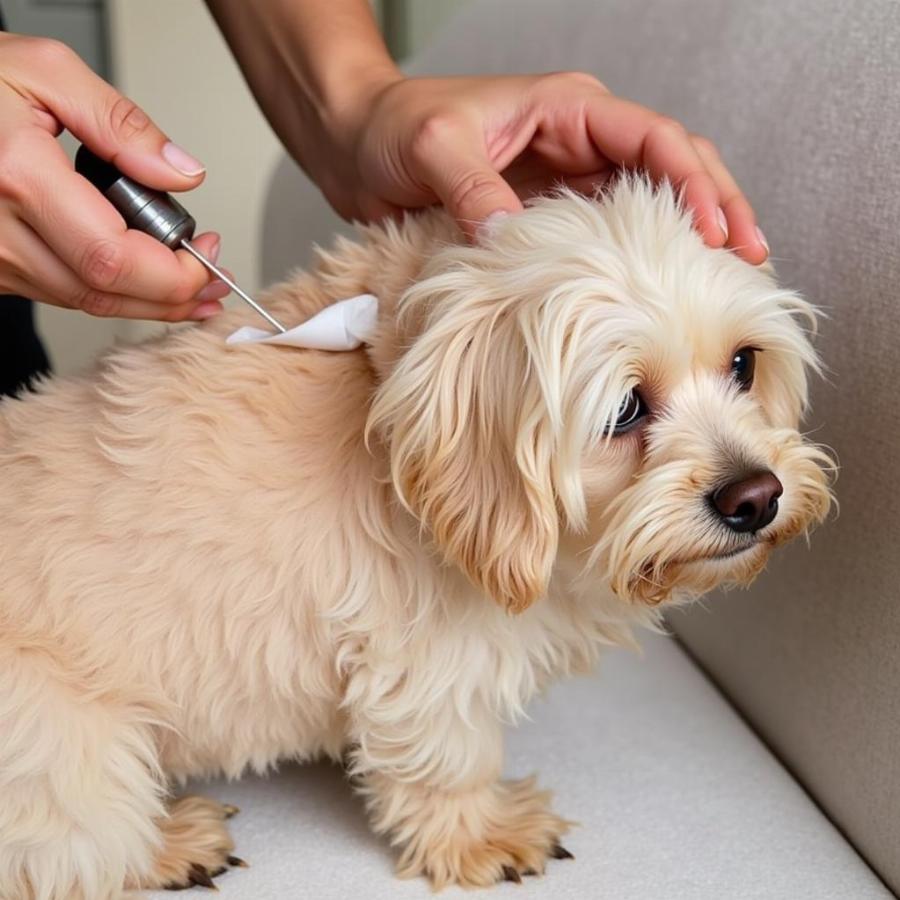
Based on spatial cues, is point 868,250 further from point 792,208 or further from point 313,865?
point 313,865

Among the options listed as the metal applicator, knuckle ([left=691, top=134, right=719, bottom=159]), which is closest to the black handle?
the metal applicator

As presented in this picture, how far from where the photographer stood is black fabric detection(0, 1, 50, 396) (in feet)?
3.89

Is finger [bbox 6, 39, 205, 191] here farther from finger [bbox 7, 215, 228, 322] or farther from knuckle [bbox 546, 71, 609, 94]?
knuckle [bbox 546, 71, 609, 94]

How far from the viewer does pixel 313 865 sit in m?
0.82

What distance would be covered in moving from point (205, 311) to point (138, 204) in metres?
0.10

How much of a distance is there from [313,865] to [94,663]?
0.72 feet

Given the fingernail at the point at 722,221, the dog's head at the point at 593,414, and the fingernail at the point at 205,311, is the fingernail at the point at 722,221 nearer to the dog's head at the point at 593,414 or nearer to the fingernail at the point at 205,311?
the dog's head at the point at 593,414

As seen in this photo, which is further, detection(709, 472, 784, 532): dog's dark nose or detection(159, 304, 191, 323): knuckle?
detection(159, 304, 191, 323): knuckle

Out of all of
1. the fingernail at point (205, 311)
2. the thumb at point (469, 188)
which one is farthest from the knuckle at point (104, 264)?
the thumb at point (469, 188)

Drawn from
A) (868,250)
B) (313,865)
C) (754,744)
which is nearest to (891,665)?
(754,744)

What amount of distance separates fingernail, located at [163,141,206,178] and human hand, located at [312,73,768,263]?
0.56ft

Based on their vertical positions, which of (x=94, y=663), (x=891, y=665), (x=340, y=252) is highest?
(x=340, y=252)

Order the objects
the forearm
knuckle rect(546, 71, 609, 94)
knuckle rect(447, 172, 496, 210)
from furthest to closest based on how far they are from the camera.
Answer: the forearm, knuckle rect(546, 71, 609, 94), knuckle rect(447, 172, 496, 210)

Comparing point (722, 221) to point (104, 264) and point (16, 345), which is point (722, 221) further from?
point (16, 345)
